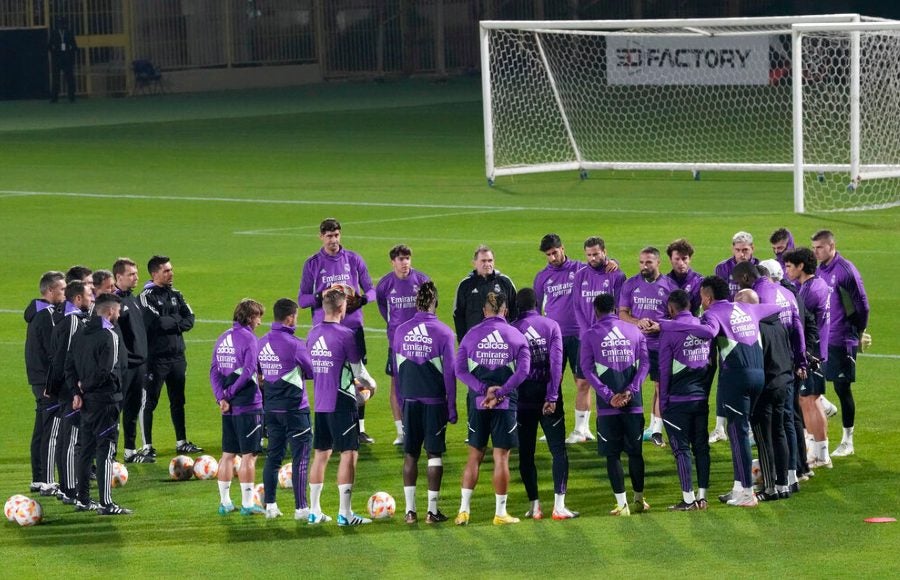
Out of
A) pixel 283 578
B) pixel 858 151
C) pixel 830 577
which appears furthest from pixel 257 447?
pixel 858 151

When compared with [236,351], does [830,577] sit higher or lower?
lower

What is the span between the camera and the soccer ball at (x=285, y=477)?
13523mm

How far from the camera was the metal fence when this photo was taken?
5962cm

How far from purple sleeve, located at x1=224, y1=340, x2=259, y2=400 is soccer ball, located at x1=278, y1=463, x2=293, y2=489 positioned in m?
1.15

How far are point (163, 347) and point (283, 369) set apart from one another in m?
3.09

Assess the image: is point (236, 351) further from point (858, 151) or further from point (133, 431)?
point (858, 151)

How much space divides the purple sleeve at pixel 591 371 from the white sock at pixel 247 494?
2.60 m

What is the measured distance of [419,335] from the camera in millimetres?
12172

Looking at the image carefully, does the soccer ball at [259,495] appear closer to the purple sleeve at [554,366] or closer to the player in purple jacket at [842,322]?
the purple sleeve at [554,366]

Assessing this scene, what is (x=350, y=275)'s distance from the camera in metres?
15.7

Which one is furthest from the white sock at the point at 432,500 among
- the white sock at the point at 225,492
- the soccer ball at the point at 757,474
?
the soccer ball at the point at 757,474

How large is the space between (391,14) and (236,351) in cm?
5276

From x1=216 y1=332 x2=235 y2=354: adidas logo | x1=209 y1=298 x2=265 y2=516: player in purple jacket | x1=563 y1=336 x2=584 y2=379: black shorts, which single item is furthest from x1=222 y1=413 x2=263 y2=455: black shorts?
x1=563 y1=336 x2=584 y2=379: black shorts

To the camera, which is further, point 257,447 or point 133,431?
point 133,431
